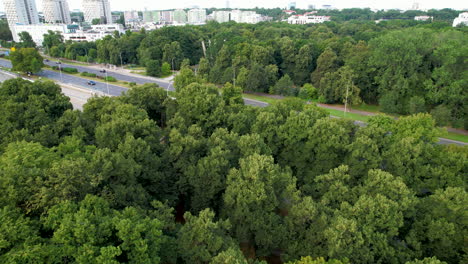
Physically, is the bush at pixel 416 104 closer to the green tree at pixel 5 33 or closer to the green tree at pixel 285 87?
the green tree at pixel 285 87

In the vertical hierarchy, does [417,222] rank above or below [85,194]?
below

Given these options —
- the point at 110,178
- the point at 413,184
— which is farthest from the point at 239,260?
the point at 413,184

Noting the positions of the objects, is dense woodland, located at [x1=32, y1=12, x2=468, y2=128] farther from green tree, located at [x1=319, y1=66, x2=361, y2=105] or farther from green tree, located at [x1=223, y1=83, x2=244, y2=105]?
green tree, located at [x1=223, y1=83, x2=244, y2=105]

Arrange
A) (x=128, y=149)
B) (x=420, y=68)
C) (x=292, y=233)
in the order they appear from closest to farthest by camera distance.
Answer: (x=292, y=233), (x=128, y=149), (x=420, y=68)

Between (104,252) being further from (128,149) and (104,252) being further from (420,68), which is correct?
(420,68)

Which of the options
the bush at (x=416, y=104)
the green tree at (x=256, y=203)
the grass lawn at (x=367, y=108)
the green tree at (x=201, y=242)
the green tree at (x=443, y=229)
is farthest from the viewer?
the grass lawn at (x=367, y=108)

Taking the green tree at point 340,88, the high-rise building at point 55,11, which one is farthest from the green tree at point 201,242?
the high-rise building at point 55,11
